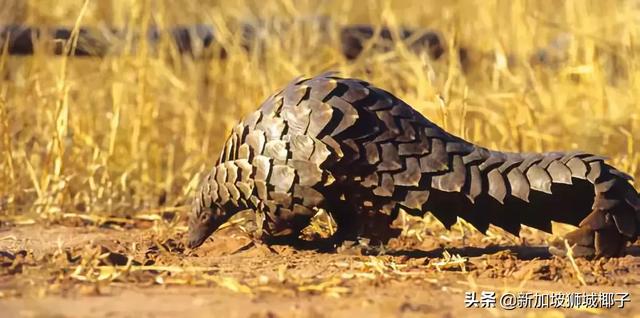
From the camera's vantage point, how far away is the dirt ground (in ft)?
9.22

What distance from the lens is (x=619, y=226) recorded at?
133 inches

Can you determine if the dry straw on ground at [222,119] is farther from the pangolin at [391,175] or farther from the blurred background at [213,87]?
the pangolin at [391,175]

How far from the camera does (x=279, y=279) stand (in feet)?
10.3

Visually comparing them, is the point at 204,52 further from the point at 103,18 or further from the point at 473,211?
the point at 473,211

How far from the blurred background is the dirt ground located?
99 centimetres

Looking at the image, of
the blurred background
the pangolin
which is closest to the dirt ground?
the pangolin

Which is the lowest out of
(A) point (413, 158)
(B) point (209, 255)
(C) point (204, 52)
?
(B) point (209, 255)

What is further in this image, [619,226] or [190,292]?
[619,226]

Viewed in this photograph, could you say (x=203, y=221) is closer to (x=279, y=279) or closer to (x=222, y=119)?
(x=279, y=279)

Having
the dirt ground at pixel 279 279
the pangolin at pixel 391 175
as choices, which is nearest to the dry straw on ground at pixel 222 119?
the dirt ground at pixel 279 279

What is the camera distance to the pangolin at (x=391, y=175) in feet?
11.0

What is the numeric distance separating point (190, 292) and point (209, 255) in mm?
712

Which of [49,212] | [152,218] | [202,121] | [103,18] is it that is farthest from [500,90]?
[103,18]

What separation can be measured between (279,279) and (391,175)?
514mm
